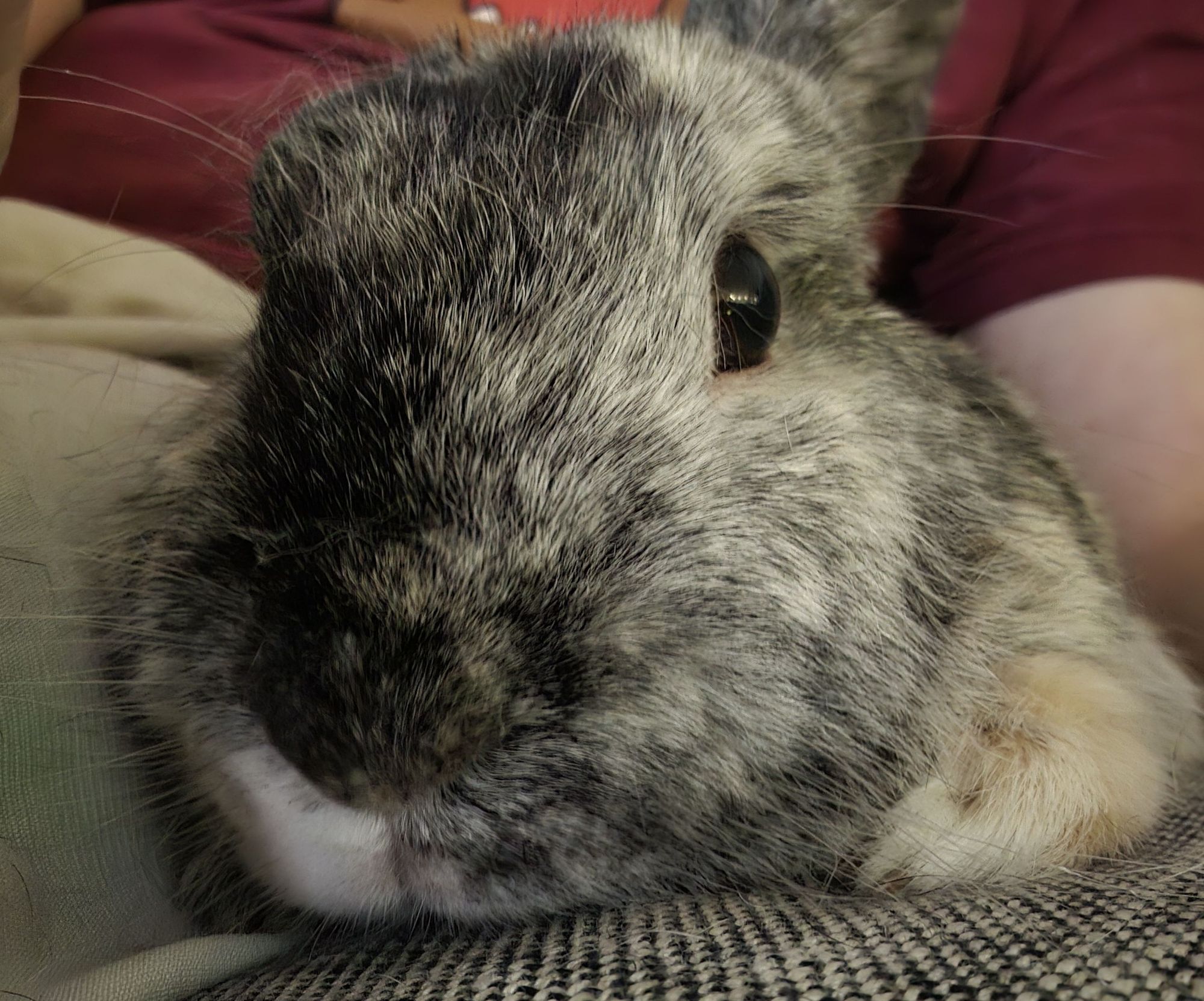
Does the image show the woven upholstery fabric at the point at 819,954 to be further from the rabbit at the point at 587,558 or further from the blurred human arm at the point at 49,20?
the blurred human arm at the point at 49,20

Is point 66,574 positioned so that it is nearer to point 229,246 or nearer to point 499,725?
point 499,725

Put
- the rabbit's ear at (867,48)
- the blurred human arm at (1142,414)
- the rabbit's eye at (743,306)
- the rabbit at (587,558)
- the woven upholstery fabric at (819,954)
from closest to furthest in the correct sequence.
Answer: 1. the woven upholstery fabric at (819,954)
2. the rabbit at (587,558)
3. the rabbit's eye at (743,306)
4. the rabbit's ear at (867,48)
5. the blurred human arm at (1142,414)

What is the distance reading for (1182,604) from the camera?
1848 millimetres

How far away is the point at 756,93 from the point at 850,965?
3.28 ft

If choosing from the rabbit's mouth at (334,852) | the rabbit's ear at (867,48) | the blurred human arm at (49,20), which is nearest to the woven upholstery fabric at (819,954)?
the rabbit's mouth at (334,852)

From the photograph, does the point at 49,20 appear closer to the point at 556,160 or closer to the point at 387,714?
the point at 556,160

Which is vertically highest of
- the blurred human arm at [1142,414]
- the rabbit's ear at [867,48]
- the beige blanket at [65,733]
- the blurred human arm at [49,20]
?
the rabbit's ear at [867,48]

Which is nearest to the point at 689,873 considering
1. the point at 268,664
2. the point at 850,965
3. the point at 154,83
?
the point at 850,965

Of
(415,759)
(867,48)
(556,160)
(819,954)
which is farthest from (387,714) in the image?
(867,48)

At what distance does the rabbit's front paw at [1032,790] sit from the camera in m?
0.94

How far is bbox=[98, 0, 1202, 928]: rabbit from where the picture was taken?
74 centimetres

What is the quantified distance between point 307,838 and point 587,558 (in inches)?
13.8

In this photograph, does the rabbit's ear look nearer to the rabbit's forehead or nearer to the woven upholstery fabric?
the rabbit's forehead

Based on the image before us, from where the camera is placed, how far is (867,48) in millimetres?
1468
